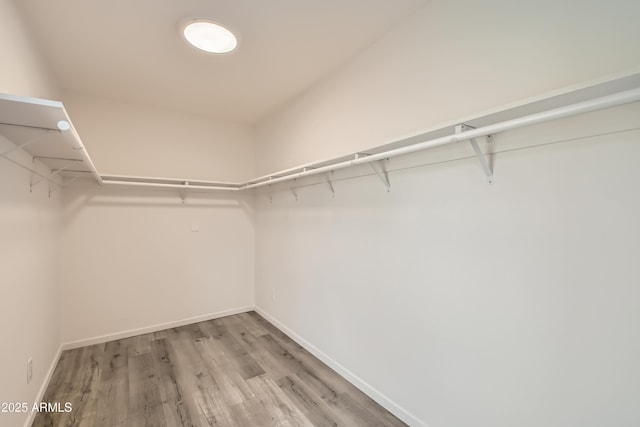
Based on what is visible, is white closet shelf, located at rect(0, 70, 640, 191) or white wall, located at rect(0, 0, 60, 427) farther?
white wall, located at rect(0, 0, 60, 427)

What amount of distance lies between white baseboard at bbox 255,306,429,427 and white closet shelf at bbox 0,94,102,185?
2.31m

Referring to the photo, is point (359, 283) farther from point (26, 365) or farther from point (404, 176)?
point (26, 365)

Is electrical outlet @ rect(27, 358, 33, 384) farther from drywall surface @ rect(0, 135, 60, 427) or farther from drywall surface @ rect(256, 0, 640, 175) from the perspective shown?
drywall surface @ rect(256, 0, 640, 175)

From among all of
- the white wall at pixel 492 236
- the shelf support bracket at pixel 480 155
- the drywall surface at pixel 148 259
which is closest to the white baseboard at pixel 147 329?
the drywall surface at pixel 148 259

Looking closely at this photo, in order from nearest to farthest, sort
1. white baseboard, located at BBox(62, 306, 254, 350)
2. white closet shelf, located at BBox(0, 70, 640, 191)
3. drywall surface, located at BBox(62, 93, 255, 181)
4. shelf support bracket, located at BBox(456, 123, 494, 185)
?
1. white closet shelf, located at BBox(0, 70, 640, 191)
2. shelf support bracket, located at BBox(456, 123, 494, 185)
3. white baseboard, located at BBox(62, 306, 254, 350)
4. drywall surface, located at BBox(62, 93, 255, 181)

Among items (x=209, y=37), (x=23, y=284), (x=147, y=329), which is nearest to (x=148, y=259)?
(x=147, y=329)

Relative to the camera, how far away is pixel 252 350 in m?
2.71

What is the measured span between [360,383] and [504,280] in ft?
4.50

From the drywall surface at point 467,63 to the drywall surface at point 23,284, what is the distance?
1963 mm

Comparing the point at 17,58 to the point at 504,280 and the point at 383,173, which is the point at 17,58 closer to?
the point at 383,173

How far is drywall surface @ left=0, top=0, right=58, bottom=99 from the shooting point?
1396 millimetres

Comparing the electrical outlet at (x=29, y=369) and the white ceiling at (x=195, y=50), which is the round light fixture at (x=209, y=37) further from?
the electrical outlet at (x=29, y=369)

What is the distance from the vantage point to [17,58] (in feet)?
5.15

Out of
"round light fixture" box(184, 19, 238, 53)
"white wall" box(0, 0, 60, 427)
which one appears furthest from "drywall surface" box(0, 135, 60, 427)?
"round light fixture" box(184, 19, 238, 53)
